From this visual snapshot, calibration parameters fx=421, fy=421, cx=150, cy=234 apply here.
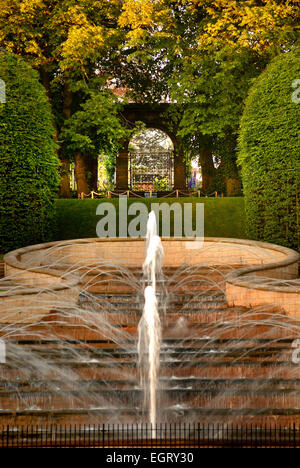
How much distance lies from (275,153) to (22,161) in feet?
21.2

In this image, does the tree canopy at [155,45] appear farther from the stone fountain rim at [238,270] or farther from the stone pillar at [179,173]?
the stone pillar at [179,173]

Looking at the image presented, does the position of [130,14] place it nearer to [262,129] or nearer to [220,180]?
[262,129]

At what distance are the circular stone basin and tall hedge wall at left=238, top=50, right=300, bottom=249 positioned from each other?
1.07m

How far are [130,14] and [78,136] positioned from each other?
17.5ft

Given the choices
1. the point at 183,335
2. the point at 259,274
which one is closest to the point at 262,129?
the point at 259,274

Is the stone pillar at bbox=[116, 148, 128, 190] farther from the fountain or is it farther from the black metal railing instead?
the black metal railing

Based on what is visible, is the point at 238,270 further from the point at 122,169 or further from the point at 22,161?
the point at 122,169

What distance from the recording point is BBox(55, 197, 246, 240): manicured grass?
14.0 m


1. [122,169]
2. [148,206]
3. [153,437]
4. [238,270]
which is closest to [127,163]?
[122,169]

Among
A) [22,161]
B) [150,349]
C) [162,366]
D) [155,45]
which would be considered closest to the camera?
[162,366]

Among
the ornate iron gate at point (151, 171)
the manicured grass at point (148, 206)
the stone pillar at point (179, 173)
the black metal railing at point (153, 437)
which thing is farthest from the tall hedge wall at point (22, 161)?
the stone pillar at point (179, 173)

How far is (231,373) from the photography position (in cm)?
477

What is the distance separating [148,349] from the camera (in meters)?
5.33

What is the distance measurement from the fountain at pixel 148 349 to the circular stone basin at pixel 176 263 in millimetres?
32
